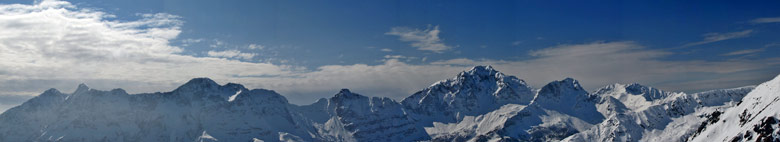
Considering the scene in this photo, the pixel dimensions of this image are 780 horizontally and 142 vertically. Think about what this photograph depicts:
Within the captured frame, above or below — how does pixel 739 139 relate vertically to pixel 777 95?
below

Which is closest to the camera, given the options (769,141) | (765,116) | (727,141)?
(769,141)

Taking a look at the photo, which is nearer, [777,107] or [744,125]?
[777,107]

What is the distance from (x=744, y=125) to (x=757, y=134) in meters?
20.7

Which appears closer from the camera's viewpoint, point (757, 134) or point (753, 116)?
point (757, 134)

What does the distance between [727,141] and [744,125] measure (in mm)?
8382

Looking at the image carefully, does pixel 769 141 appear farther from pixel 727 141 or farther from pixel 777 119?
pixel 727 141

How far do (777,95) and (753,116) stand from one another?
36.9 feet

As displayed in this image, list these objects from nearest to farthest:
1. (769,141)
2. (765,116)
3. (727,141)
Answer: (769,141)
(765,116)
(727,141)

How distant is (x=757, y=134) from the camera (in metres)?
179

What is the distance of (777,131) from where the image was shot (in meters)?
170

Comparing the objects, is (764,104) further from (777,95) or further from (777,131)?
(777,131)

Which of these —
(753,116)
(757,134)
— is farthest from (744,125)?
(757,134)

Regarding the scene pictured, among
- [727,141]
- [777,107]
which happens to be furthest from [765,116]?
[727,141]

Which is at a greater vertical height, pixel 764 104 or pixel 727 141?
pixel 764 104
